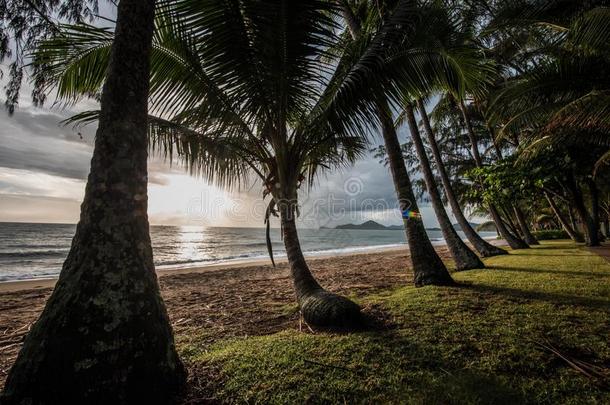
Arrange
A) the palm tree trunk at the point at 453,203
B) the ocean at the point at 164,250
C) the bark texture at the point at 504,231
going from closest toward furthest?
the palm tree trunk at the point at 453,203
the bark texture at the point at 504,231
the ocean at the point at 164,250

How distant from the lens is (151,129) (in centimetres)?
360

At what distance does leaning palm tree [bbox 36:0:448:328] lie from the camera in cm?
292

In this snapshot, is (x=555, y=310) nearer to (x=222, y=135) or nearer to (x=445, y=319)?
(x=445, y=319)

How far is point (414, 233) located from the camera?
4980 mm

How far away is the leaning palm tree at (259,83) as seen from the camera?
292 cm

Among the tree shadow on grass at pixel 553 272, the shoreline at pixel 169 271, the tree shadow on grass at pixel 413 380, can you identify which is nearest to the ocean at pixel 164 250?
the shoreline at pixel 169 271

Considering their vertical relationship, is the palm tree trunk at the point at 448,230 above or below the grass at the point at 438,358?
above

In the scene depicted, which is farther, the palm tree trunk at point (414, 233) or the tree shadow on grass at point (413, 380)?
the palm tree trunk at point (414, 233)

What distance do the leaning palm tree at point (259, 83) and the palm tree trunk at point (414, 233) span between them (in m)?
1.55

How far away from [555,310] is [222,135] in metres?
4.34

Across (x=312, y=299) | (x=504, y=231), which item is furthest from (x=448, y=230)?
(x=504, y=231)

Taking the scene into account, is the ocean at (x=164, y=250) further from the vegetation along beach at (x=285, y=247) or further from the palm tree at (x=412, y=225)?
the palm tree at (x=412, y=225)

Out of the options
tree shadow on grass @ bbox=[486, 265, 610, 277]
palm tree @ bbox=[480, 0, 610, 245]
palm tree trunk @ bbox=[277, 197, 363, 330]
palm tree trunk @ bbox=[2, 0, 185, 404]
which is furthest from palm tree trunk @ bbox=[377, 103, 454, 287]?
palm tree trunk @ bbox=[2, 0, 185, 404]

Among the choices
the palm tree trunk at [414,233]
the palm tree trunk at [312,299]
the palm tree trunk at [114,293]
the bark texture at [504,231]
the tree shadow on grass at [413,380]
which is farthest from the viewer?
the bark texture at [504,231]
